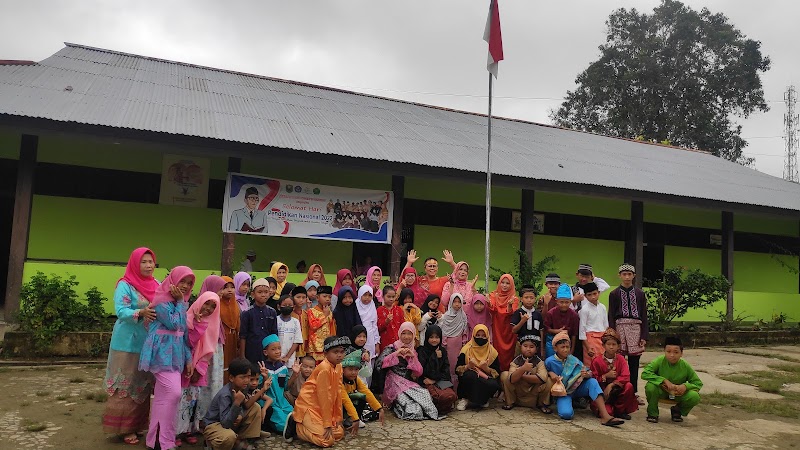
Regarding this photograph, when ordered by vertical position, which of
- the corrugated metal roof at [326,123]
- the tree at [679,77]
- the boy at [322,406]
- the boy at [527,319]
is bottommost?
the boy at [322,406]

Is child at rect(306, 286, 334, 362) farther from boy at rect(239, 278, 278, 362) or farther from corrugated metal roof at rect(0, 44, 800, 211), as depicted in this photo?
corrugated metal roof at rect(0, 44, 800, 211)

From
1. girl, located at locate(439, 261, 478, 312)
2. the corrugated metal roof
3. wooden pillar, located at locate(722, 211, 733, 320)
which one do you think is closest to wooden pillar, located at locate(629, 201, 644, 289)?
the corrugated metal roof

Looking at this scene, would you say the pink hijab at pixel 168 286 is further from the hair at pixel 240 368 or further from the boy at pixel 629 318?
the boy at pixel 629 318

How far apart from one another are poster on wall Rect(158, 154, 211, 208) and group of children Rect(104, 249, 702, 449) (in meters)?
4.01

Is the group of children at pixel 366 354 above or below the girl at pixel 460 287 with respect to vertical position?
below

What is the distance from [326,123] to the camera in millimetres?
9914

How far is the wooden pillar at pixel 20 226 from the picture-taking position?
714cm

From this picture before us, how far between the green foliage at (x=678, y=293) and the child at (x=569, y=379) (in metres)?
5.33

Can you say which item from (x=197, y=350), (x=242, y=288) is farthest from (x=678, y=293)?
(x=197, y=350)

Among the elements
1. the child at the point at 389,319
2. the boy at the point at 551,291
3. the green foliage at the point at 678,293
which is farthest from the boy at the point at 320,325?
the green foliage at the point at 678,293

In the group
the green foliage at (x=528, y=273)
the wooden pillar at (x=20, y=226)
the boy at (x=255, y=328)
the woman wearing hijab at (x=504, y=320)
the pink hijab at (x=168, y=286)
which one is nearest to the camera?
the pink hijab at (x=168, y=286)

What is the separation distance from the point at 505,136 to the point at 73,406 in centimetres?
1001

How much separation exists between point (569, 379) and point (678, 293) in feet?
18.8

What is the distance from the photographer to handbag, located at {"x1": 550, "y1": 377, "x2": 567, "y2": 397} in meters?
5.06
